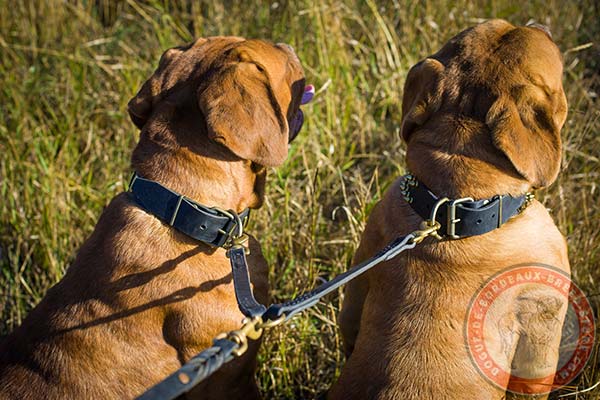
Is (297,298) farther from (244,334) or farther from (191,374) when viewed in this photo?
(191,374)

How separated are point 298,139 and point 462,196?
228 cm

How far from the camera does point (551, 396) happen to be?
11.5 feet

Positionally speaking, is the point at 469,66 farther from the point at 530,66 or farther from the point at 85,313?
the point at 85,313

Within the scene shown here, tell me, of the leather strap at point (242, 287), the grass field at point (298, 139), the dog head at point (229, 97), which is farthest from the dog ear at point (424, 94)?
A: the grass field at point (298, 139)

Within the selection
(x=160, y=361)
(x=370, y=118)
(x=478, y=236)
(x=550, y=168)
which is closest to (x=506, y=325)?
(x=478, y=236)

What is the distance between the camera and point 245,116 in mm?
2881

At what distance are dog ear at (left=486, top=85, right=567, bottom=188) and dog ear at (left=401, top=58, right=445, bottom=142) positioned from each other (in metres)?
0.25

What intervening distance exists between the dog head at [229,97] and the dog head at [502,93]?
0.54m

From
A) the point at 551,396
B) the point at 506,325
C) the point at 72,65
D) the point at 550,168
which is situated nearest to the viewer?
the point at 550,168

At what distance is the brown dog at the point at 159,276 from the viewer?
9.73 ft

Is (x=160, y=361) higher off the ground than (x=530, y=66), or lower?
lower

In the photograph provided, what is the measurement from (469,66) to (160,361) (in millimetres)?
1760

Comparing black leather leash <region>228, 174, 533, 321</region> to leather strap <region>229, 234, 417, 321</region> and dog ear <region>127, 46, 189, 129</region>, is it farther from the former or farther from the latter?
dog ear <region>127, 46, 189, 129</region>

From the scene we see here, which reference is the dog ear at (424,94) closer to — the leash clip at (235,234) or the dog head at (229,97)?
the dog head at (229,97)
